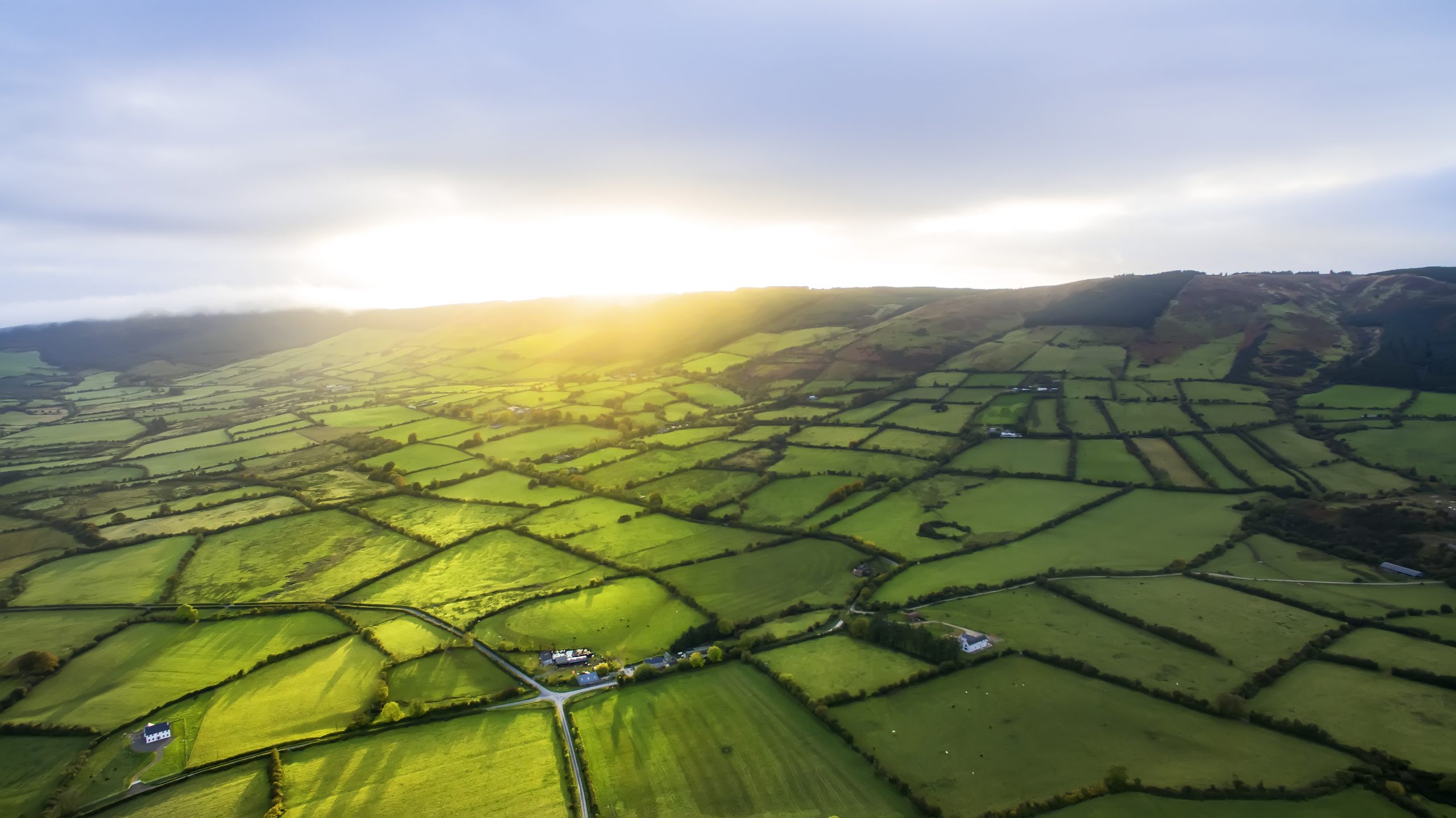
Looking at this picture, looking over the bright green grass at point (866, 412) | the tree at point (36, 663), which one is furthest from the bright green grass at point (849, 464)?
the tree at point (36, 663)

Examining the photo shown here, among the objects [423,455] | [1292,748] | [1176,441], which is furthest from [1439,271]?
[423,455]

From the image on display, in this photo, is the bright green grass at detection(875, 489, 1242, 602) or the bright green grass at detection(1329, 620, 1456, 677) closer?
the bright green grass at detection(1329, 620, 1456, 677)

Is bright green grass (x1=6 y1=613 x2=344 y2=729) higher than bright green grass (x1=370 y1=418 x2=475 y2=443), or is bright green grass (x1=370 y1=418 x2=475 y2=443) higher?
bright green grass (x1=370 y1=418 x2=475 y2=443)

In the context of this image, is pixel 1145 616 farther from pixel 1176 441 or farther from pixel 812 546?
pixel 1176 441

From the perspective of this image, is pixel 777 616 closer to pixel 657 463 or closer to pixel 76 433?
pixel 657 463

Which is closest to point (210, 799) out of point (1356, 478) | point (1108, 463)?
point (1108, 463)

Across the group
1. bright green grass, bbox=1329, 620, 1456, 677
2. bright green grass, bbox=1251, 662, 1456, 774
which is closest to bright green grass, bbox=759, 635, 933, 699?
bright green grass, bbox=1251, 662, 1456, 774

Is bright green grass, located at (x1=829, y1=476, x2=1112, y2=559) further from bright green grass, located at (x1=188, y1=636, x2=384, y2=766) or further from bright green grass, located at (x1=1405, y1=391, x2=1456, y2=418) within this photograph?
bright green grass, located at (x1=1405, y1=391, x2=1456, y2=418)
